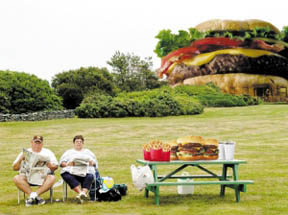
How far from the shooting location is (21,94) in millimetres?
36062

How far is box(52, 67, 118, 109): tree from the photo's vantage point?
5591 centimetres

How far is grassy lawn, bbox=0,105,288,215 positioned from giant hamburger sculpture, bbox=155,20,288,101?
17.7 metres

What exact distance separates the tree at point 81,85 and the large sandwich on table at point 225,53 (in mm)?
6896

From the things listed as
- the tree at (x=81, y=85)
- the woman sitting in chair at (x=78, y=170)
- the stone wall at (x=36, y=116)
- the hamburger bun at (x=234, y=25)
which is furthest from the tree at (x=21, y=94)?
the woman sitting in chair at (x=78, y=170)

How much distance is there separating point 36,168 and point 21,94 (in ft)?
92.0

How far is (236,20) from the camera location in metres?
52.2

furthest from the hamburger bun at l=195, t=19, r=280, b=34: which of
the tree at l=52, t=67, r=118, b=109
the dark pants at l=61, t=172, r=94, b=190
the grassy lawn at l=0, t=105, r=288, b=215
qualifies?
the dark pants at l=61, t=172, r=94, b=190

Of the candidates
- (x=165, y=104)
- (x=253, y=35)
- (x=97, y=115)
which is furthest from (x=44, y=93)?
(x=253, y=35)

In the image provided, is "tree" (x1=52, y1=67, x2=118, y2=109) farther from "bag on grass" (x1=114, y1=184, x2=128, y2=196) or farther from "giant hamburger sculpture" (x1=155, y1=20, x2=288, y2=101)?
"bag on grass" (x1=114, y1=184, x2=128, y2=196)

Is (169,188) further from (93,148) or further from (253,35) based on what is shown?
(253,35)

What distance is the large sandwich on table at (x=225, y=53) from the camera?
165 ft

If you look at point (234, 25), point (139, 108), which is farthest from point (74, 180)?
point (234, 25)

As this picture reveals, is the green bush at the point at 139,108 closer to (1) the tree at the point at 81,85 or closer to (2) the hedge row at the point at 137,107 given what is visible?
(2) the hedge row at the point at 137,107

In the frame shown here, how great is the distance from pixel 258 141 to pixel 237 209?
12248mm
